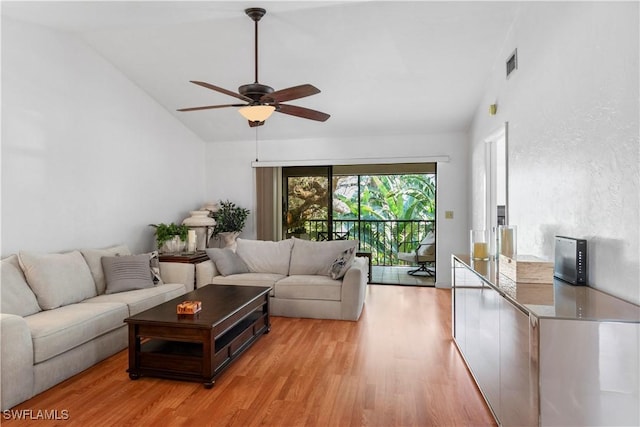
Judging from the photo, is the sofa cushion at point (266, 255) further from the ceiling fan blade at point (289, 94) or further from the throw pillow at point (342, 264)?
the ceiling fan blade at point (289, 94)

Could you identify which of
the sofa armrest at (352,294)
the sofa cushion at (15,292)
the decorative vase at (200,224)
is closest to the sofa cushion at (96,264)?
the sofa cushion at (15,292)

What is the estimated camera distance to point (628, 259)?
67.2 inches

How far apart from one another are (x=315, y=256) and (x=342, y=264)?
22.6 inches

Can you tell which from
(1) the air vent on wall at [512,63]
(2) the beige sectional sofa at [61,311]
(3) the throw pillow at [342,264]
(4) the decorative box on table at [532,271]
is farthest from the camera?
(3) the throw pillow at [342,264]

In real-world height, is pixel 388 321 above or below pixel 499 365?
below

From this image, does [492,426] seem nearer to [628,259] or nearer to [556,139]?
[628,259]

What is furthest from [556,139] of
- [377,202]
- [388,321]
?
[377,202]

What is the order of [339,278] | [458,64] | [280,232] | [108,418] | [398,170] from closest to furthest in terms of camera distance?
[108,418] → [458,64] → [339,278] → [280,232] → [398,170]

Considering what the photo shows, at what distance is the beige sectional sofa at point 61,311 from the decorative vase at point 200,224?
A: 4.36 ft

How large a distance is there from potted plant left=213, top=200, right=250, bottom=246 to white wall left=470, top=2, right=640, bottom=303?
4.09m

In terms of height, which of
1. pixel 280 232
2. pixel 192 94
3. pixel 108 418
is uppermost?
pixel 192 94

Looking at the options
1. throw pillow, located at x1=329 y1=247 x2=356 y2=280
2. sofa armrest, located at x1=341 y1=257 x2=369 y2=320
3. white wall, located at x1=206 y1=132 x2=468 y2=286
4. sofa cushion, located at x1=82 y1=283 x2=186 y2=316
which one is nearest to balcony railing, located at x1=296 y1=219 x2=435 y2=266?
white wall, located at x1=206 y1=132 x2=468 y2=286

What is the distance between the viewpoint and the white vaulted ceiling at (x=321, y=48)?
10.7 feet

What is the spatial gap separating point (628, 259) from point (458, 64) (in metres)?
2.90
